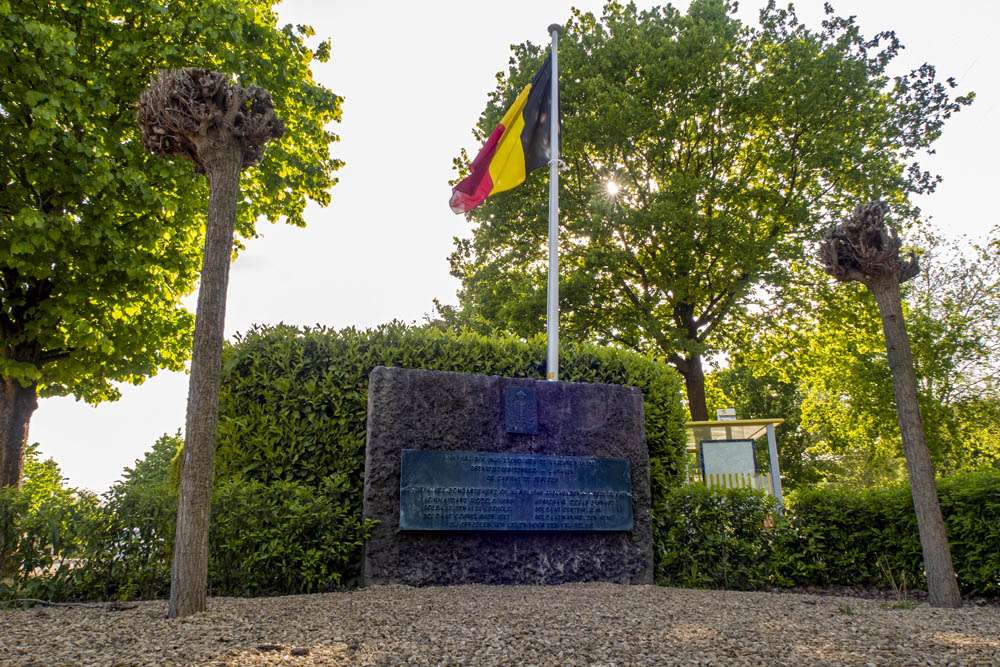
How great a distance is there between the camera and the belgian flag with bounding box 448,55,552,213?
32.4ft

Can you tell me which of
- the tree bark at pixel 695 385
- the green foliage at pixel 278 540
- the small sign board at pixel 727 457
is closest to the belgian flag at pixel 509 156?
the green foliage at pixel 278 540

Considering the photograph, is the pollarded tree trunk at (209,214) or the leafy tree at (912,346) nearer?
the pollarded tree trunk at (209,214)

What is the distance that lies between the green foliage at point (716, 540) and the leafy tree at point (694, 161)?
9.11 m

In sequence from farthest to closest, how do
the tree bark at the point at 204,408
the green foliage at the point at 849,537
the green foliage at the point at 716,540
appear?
the green foliage at the point at 716,540 → the green foliage at the point at 849,537 → the tree bark at the point at 204,408

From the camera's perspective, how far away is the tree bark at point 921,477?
5.57 meters

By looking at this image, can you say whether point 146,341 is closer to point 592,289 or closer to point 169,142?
point 169,142

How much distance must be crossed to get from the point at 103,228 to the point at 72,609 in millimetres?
6470

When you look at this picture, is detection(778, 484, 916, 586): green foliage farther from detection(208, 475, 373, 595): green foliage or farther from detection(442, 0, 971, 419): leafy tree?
detection(442, 0, 971, 419): leafy tree

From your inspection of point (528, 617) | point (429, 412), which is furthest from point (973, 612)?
point (429, 412)

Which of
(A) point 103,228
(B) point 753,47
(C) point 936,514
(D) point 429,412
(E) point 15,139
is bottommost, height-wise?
(C) point 936,514

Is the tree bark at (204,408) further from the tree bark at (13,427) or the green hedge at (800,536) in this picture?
the tree bark at (13,427)

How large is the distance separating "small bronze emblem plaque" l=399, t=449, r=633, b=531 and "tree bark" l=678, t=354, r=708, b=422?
428 inches

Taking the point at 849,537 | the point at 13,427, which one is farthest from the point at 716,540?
the point at 13,427

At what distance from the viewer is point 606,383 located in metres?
7.86
